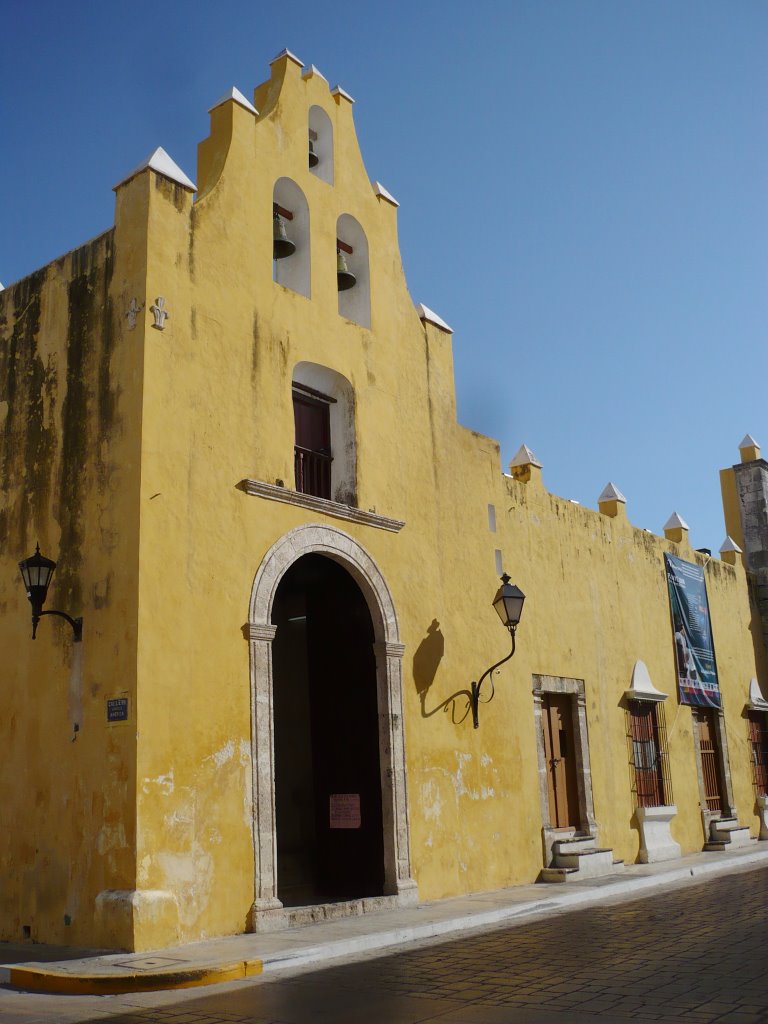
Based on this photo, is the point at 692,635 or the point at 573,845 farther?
the point at 692,635

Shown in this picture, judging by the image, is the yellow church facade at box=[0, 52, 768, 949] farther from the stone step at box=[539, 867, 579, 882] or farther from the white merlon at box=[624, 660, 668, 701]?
the white merlon at box=[624, 660, 668, 701]

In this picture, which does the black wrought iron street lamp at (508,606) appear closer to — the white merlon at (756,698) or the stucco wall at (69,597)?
the stucco wall at (69,597)

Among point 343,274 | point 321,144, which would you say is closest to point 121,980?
point 343,274

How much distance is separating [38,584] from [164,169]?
12.9ft

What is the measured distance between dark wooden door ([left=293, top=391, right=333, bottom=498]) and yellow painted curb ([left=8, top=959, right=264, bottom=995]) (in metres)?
4.98

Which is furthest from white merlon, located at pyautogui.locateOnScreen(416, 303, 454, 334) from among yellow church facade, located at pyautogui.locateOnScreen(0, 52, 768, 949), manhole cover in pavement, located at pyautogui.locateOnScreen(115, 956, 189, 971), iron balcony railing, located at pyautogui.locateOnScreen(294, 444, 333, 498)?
manhole cover in pavement, located at pyautogui.locateOnScreen(115, 956, 189, 971)

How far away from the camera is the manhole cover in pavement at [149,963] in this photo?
6855 millimetres

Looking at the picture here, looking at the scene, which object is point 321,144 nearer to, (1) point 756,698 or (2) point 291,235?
(2) point 291,235

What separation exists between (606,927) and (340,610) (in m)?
4.30

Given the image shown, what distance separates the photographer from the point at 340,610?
1130 cm

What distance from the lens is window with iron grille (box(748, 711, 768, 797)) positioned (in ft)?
63.3

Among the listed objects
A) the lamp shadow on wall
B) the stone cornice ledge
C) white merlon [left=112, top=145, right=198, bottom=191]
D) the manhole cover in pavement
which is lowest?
the manhole cover in pavement

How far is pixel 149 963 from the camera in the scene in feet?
23.0

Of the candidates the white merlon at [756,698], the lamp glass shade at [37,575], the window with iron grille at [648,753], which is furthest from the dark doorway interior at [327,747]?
the white merlon at [756,698]
